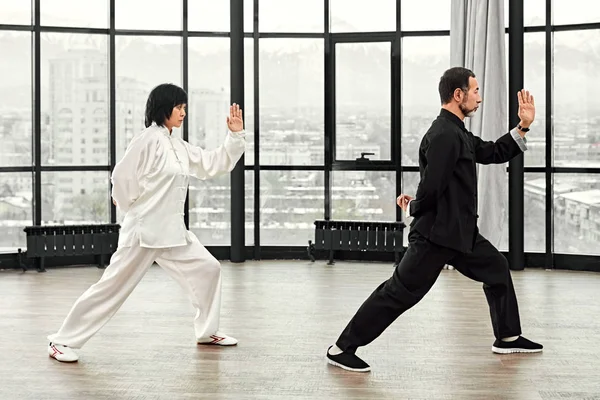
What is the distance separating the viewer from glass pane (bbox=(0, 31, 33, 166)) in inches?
320

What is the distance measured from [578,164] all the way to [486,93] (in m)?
1.05

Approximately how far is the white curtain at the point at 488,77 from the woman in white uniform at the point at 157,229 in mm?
3409

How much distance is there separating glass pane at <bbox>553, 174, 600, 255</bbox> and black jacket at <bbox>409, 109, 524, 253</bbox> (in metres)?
3.85

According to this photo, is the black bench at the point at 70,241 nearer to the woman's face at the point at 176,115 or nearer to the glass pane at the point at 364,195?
the glass pane at the point at 364,195

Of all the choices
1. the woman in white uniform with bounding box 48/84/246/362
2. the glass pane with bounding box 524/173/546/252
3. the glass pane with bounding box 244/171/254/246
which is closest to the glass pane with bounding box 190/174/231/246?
the glass pane with bounding box 244/171/254/246

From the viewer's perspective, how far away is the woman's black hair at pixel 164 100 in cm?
480

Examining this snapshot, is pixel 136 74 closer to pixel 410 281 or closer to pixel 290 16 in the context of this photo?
pixel 290 16

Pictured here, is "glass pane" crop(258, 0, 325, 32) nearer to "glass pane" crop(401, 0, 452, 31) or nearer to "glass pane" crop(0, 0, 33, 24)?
"glass pane" crop(401, 0, 452, 31)

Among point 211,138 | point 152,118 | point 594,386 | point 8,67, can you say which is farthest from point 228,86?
point 594,386

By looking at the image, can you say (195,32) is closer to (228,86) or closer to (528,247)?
(228,86)

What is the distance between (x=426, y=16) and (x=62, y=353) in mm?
5114

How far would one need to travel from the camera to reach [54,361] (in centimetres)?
457

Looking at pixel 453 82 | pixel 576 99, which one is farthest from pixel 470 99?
pixel 576 99

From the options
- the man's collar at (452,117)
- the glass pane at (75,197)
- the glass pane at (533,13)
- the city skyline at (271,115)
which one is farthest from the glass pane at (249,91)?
the man's collar at (452,117)
